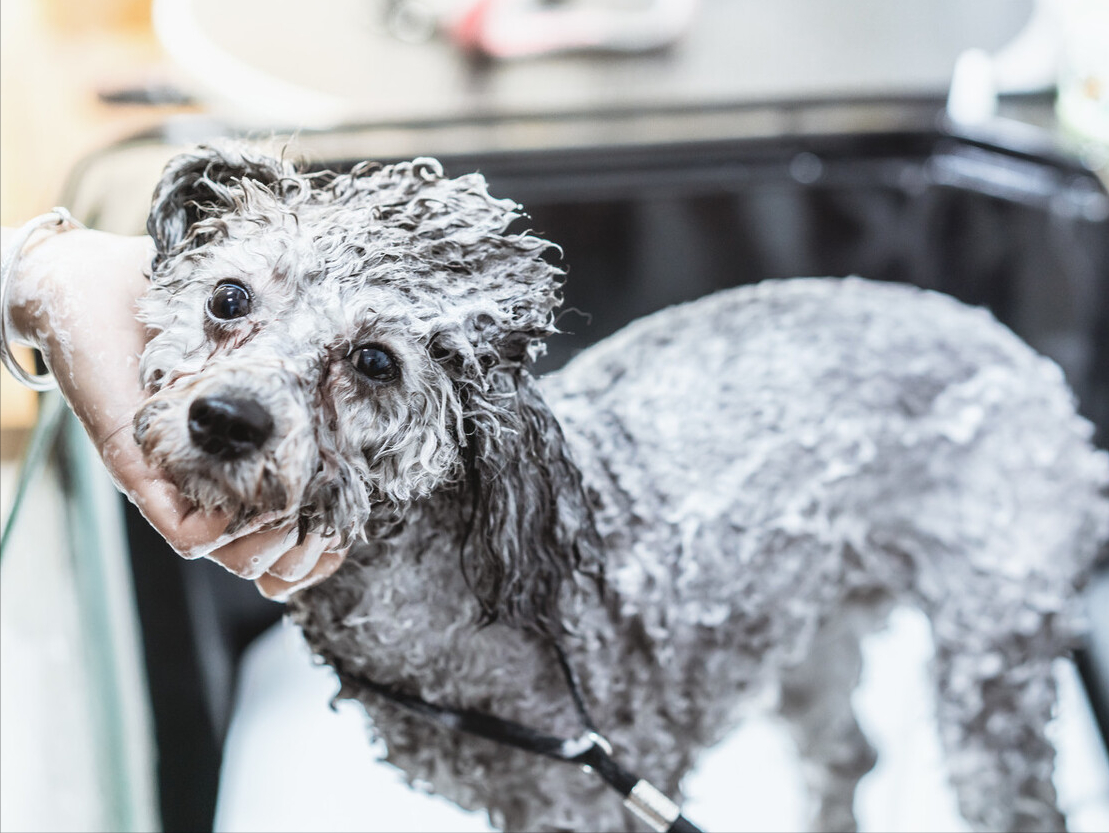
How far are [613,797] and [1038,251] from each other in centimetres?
64

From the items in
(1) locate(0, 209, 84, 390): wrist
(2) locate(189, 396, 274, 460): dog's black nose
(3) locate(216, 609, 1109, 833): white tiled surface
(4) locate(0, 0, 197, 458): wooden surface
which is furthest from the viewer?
(4) locate(0, 0, 197, 458): wooden surface

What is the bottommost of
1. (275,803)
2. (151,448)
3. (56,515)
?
(275,803)

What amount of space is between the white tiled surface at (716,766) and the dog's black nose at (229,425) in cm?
27

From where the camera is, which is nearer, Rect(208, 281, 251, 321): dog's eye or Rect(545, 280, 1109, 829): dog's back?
Rect(208, 281, 251, 321): dog's eye

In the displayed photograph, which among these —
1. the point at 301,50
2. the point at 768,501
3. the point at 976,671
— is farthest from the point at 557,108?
the point at 976,671

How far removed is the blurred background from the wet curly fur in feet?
0.21

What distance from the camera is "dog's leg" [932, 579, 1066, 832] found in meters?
0.75

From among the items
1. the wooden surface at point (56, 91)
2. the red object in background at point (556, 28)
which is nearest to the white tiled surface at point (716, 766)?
the wooden surface at point (56, 91)

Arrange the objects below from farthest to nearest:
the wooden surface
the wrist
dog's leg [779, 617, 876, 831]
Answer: dog's leg [779, 617, 876, 831] → the wooden surface → the wrist

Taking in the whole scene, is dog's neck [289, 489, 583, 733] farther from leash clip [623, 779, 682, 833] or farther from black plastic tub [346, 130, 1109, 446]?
black plastic tub [346, 130, 1109, 446]

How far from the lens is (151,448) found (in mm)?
414

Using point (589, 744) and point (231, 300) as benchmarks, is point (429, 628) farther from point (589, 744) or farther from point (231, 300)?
point (231, 300)

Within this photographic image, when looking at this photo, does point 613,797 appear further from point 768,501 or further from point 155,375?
point 155,375

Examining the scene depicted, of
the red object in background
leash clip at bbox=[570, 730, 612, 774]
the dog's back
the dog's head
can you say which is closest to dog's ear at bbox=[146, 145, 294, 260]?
the dog's head
